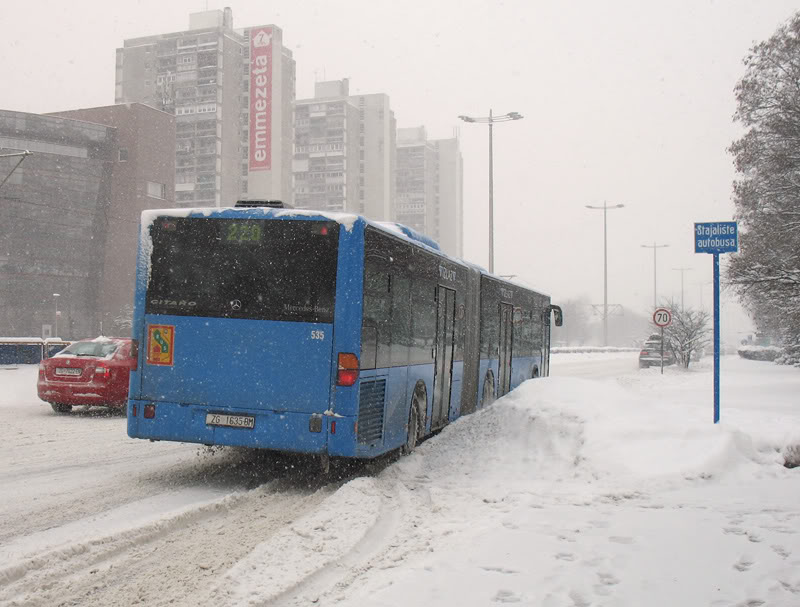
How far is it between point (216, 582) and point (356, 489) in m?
3.14

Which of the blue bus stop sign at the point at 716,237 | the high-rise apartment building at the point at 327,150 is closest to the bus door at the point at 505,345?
the blue bus stop sign at the point at 716,237

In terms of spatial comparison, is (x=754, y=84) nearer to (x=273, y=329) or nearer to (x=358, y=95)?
(x=273, y=329)

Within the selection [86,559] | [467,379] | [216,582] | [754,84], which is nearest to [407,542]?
[216,582]

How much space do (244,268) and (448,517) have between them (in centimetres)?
329

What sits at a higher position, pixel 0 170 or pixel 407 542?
pixel 0 170

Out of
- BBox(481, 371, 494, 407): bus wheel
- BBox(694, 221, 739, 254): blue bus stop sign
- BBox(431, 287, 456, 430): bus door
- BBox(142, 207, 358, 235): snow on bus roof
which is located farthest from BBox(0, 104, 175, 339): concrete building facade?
BBox(142, 207, 358, 235): snow on bus roof

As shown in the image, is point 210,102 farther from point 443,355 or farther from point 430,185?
point 443,355

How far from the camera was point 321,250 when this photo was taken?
28.4ft

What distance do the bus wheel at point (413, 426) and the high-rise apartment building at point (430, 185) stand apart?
463 feet

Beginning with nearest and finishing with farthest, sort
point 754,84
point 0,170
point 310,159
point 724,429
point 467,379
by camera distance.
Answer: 1. point 724,429
2. point 467,379
3. point 754,84
4. point 0,170
5. point 310,159

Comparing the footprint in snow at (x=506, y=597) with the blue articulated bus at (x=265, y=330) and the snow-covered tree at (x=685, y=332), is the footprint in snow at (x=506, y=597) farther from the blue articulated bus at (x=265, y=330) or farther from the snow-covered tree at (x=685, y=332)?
the snow-covered tree at (x=685, y=332)

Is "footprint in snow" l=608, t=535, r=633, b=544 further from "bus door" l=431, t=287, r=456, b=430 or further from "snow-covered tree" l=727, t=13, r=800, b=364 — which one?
"snow-covered tree" l=727, t=13, r=800, b=364

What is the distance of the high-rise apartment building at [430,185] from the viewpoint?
15675cm

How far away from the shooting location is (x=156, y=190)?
8094 cm
